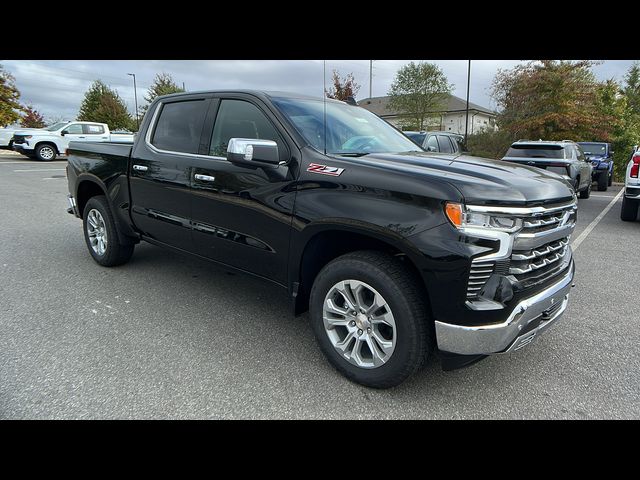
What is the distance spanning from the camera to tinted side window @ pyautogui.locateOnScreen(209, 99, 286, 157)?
326 centimetres

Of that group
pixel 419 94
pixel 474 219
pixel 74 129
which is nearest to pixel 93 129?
pixel 74 129

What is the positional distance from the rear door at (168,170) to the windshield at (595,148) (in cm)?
1757

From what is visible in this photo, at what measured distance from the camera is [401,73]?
144ft

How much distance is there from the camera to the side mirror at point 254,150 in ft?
9.18

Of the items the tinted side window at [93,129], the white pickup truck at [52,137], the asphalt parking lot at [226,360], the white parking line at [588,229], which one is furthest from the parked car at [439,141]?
the tinted side window at [93,129]

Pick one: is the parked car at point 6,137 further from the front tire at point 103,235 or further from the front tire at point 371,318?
the front tire at point 371,318

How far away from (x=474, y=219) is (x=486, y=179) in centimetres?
32

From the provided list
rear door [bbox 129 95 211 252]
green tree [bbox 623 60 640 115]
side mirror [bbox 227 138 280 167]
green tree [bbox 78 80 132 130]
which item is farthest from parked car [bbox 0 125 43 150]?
green tree [bbox 623 60 640 115]

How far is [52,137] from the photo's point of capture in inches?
840

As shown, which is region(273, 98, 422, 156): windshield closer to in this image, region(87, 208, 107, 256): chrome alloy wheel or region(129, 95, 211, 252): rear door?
region(129, 95, 211, 252): rear door

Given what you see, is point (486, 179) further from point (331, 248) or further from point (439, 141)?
point (439, 141)

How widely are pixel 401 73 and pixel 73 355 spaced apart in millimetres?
45867
